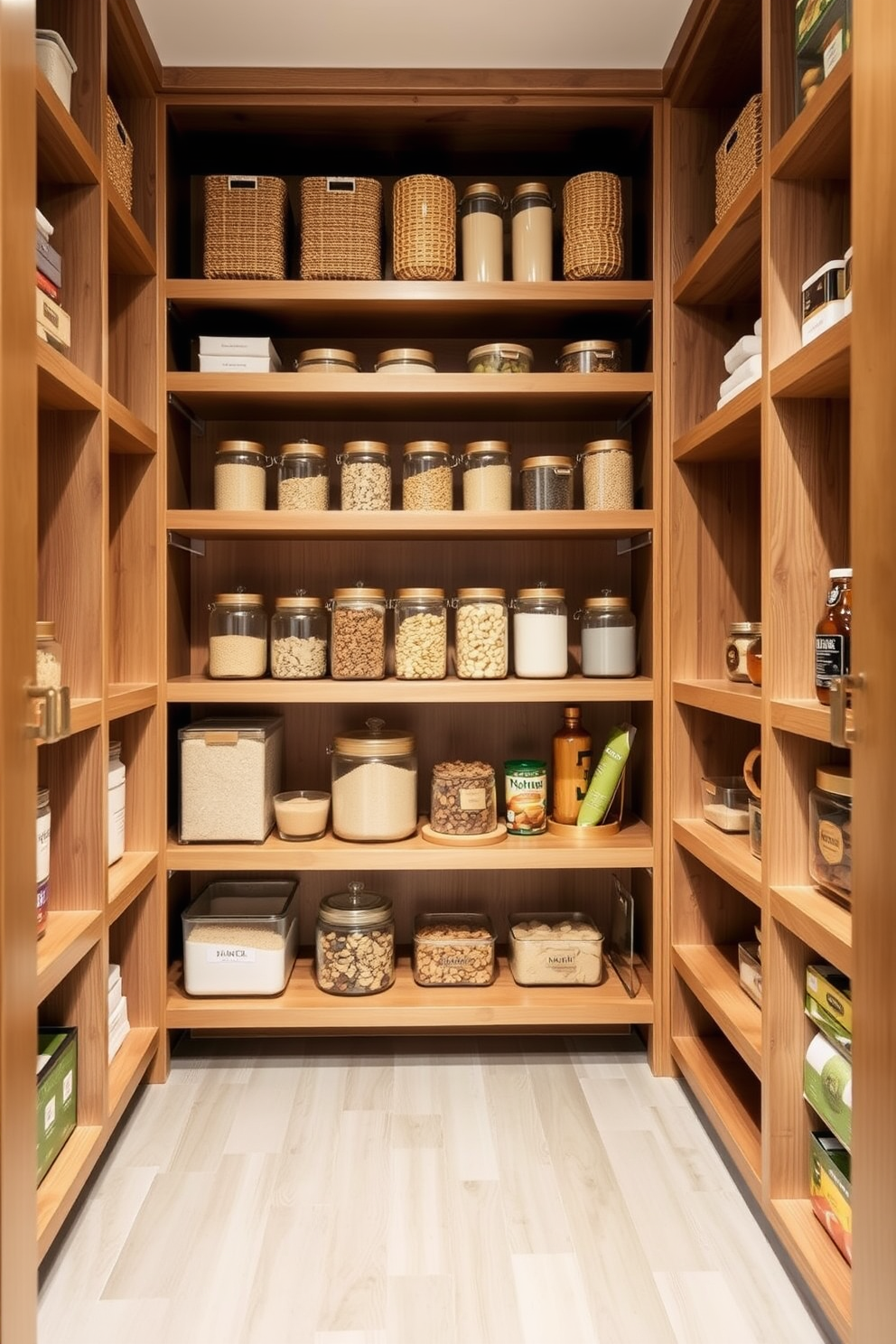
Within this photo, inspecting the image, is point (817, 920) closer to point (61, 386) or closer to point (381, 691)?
point (381, 691)

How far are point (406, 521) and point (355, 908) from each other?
975mm

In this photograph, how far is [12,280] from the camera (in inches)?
44.4

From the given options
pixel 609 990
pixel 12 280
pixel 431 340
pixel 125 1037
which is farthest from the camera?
pixel 431 340

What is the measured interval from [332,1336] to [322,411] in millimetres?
2013

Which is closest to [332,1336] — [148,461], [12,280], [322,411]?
[12,280]

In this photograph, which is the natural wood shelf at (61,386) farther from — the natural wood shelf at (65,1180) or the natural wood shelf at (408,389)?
the natural wood shelf at (65,1180)

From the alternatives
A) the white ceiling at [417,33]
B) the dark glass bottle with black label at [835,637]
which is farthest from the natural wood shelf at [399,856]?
the white ceiling at [417,33]

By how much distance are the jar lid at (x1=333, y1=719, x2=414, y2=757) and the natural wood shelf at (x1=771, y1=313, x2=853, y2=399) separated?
3.94 ft

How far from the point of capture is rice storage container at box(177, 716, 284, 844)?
2287 mm

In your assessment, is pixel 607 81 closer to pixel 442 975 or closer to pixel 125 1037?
pixel 442 975

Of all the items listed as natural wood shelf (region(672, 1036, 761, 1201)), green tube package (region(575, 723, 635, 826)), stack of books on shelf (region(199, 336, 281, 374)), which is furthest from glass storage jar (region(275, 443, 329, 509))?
natural wood shelf (region(672, 1036, 761, 1201))

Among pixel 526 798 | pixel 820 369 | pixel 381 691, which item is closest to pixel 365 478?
pixel 381 691

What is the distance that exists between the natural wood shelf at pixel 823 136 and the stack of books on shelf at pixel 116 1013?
6.74 ft

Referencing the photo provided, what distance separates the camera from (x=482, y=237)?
7.50 feet
